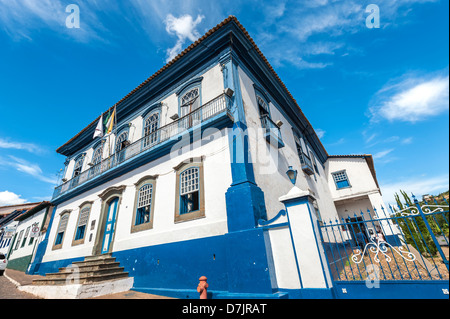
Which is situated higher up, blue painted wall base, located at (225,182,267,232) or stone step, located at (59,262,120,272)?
blue painted wall base, located at (225,182,267,232)

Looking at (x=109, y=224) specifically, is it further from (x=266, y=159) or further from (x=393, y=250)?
(x=393, y=250)

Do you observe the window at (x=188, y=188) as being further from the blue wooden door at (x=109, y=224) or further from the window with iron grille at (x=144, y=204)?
the blue wooden door at (x=109, y=224)

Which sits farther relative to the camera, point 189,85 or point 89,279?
point 189,85

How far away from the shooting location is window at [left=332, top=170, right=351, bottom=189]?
16.3m

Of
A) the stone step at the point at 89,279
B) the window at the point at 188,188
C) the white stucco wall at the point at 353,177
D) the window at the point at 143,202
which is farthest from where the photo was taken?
the white stucco wall at the point at 353,177

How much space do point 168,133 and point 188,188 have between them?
2.65m

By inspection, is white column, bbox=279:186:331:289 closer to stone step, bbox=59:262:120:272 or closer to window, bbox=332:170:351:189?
stone step, bbox=59:262:120:272

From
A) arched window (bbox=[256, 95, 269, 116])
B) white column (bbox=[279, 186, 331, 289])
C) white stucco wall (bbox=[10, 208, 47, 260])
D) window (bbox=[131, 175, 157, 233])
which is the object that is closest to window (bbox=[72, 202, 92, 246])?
window (bbox=[131, 175, 157, 233])

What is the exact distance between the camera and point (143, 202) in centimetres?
814

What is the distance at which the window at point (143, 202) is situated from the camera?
782 cm

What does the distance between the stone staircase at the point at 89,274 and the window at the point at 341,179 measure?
15585mm

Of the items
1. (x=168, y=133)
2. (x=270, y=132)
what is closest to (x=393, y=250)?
(x=270, y=132)

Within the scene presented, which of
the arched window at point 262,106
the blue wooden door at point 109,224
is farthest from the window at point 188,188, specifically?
the blue wooden door at point 109,224

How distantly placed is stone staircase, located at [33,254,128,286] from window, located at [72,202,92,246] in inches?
109
